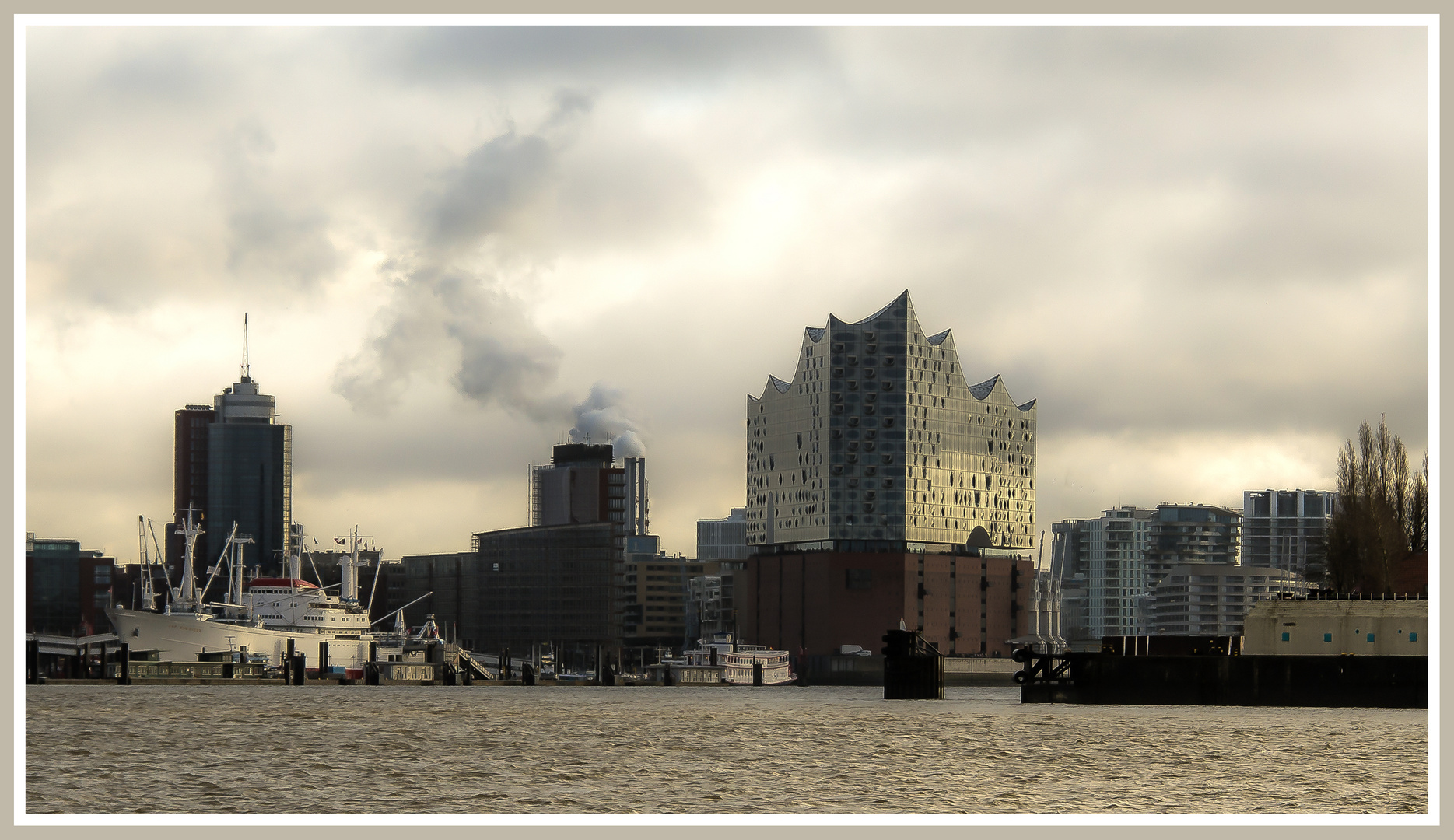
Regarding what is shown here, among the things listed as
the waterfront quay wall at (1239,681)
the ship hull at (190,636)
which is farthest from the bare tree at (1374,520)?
the ship hull at (190,636)

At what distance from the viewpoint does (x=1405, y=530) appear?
11519cm

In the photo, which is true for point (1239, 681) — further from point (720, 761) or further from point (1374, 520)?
point (720, 761)

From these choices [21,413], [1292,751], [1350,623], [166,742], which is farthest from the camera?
[1350,623]

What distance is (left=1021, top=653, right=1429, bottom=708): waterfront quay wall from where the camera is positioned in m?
101

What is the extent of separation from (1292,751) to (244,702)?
71689 millimetres

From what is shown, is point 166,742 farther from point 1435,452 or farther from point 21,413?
point 1435,452

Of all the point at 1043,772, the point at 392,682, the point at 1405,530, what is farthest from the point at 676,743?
the point at 392,682

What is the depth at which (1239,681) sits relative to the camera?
106 metres

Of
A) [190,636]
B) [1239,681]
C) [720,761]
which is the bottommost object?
[190,636]

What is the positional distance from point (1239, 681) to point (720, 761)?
191 feet

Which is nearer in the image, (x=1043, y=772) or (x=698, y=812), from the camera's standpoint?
(x=698, y=812)

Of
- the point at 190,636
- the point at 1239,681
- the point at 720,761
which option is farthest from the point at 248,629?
the point at 720,761

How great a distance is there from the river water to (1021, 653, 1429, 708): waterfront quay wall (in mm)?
2452

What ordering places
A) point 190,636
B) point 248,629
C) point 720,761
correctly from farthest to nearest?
1. point 248,629
2. point 190,636
3. point 720,761
